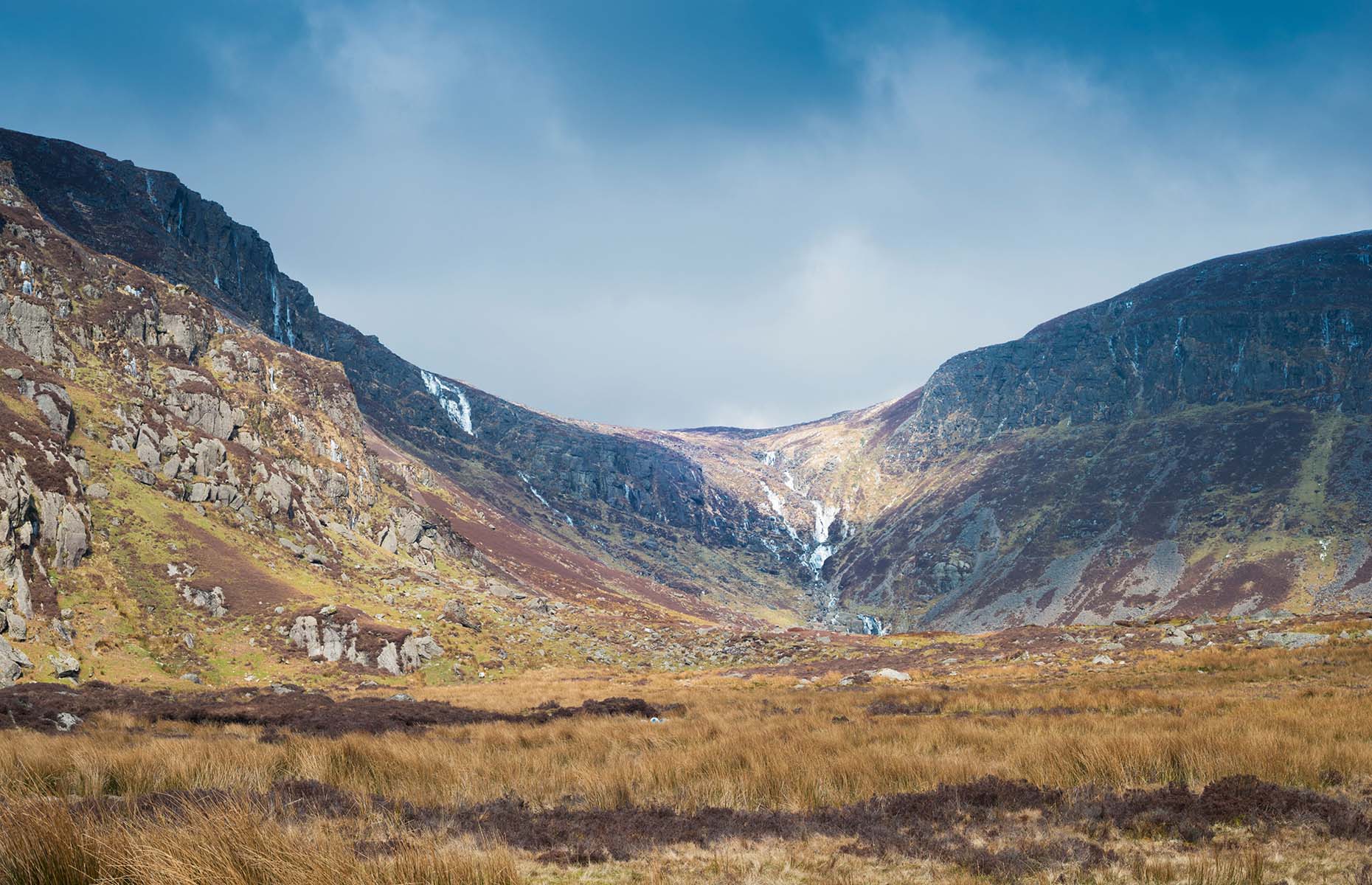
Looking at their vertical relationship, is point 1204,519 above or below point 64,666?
above

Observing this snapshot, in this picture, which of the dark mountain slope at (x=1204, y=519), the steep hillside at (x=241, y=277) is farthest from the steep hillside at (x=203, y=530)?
the dark mountain slope at (x=1204, y=519)

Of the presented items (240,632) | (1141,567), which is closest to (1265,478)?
(1141,567)

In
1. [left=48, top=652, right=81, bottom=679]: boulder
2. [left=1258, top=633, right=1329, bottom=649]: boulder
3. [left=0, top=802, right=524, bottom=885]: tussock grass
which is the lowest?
[left=48, top=652, right=81, bottom=679]: boulder

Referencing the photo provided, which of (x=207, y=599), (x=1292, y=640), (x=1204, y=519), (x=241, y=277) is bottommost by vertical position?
(x=207, y=599)

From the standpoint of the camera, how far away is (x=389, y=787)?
10633mm

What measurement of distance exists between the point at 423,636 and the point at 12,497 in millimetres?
22254

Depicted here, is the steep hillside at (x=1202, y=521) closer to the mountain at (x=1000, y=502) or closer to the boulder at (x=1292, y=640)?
the mountain at (x=1000, y=502)

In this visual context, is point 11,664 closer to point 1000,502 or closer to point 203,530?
point 203,530

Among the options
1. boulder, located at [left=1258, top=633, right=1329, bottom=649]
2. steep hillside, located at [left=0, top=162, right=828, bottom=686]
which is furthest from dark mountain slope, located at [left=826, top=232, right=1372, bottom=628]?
boulder, located at [left=1258, top=633, right=1329, bottom=649]

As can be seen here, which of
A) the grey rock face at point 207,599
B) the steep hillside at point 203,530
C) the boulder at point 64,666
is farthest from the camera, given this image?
the grey rock face at point 207,599

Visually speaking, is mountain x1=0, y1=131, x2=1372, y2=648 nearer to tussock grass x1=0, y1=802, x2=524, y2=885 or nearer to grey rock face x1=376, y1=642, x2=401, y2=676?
grey rock face x1=376, y1=642, x2=401, y2=676

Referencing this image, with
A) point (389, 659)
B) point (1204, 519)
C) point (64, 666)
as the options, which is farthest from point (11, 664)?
point (1204, 519)

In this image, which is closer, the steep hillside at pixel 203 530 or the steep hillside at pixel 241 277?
the steep hillside at pixel 203 530

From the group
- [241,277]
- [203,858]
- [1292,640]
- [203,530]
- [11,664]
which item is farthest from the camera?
[241,277]
